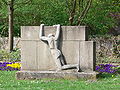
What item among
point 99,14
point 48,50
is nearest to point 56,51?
point 48,50

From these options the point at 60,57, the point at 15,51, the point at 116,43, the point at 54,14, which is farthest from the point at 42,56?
the point at 54,14

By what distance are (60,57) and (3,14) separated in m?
14.7

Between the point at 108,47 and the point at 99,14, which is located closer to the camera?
the point at 108,47

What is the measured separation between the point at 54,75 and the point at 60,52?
773 mm

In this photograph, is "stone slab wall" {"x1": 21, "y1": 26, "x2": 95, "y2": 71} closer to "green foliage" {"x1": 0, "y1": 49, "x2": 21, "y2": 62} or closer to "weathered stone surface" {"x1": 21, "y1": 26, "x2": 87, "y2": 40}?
"weathered stone surface" {"x1": 21, "y1": 26, "x2": 87, "y2": 40}

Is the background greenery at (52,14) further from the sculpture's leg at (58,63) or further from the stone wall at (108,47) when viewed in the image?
the sculpture's leg at (58,63)

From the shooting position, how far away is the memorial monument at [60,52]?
12.3 meters

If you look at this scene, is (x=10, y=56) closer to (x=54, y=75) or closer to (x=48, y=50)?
(x=48, y=50)

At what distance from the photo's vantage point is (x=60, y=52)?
40.6 ft

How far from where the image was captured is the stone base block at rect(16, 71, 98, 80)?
39.6 ft

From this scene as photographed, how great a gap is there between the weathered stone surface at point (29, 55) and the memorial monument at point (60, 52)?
3 centimetres

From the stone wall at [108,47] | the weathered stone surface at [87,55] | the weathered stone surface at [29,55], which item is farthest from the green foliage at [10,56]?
the weathered stone surface at [87,55]

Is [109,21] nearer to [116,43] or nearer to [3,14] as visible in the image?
[116,43]

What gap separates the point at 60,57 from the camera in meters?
12.4
